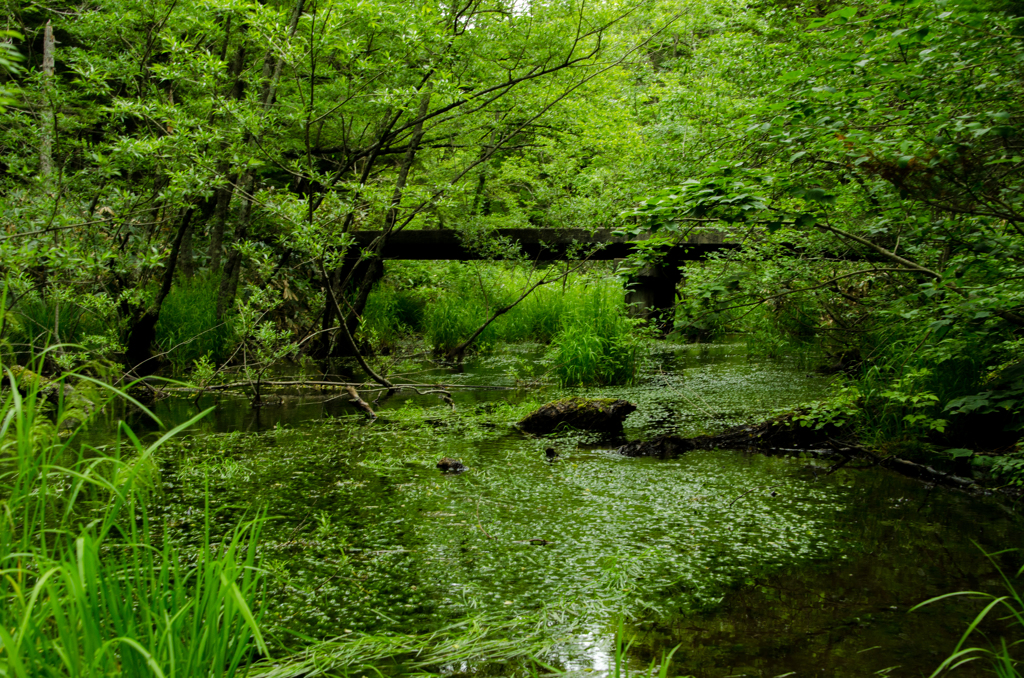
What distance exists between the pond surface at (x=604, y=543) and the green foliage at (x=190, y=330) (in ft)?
6.93

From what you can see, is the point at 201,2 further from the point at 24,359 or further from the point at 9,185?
the point at 24,359

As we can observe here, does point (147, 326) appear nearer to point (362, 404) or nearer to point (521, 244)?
point (362, 404)

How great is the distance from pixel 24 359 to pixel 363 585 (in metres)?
5.33

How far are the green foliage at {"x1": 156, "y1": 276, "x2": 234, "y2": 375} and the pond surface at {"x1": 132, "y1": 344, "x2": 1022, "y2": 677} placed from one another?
2113 mm

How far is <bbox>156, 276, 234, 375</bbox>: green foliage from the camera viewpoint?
258 inches

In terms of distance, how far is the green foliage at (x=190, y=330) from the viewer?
6543 mm

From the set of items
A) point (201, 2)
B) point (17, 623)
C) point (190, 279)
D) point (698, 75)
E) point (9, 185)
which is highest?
point (698, 75)

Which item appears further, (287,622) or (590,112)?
(590,112)

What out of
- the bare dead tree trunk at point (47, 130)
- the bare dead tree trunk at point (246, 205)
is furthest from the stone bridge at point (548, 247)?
the bare dead tree trunk at point (47, 130)

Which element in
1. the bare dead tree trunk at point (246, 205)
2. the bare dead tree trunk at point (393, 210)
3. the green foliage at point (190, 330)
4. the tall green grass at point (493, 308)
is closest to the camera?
Result: the bare dead tree trunk at point (246, 205)

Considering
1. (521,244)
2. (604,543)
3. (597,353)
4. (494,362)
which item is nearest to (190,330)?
(494,362)

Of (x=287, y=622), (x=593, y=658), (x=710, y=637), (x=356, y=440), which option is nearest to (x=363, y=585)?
(x=287, y=622)

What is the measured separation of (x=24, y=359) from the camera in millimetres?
6148

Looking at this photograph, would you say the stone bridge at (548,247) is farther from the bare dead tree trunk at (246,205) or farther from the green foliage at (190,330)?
the green foliage at (190,330)
